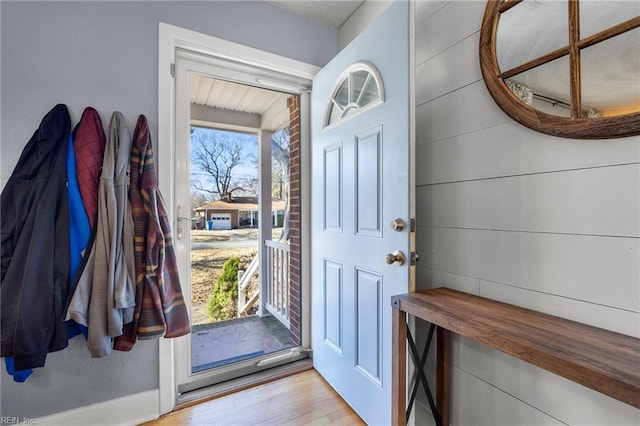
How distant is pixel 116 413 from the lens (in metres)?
1.50

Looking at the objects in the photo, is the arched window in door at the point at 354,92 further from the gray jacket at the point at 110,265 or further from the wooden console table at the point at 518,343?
the gray jacket at the point at 110,265

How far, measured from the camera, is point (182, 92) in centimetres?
177

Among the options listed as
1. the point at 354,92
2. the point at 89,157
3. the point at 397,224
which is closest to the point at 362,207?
the point at 397,224

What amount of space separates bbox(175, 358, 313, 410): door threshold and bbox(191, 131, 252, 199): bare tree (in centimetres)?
136

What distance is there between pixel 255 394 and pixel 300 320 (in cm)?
59

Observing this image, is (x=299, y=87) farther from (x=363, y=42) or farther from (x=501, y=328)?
(x=501, y=328)

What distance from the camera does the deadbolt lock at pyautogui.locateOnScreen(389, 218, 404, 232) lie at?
1.26m

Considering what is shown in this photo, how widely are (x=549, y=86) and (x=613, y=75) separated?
0.55ft

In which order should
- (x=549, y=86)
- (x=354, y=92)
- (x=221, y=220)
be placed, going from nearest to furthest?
(x=549, y=86) → (x=354, y=92) → (x=221, y=220)

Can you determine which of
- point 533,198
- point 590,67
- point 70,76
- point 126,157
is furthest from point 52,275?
point 590,67

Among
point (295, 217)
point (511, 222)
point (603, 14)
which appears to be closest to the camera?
point (603, 14)

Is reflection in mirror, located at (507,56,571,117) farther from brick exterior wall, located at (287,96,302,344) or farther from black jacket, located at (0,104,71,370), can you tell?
black jacket, located at (0,104,71,370)

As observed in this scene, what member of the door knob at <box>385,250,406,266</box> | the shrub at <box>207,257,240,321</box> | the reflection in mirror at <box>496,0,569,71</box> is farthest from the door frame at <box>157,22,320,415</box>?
the reflection in mirror at <box>496,0,569,71</box>

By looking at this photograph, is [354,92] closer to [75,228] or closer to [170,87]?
[170,87]
